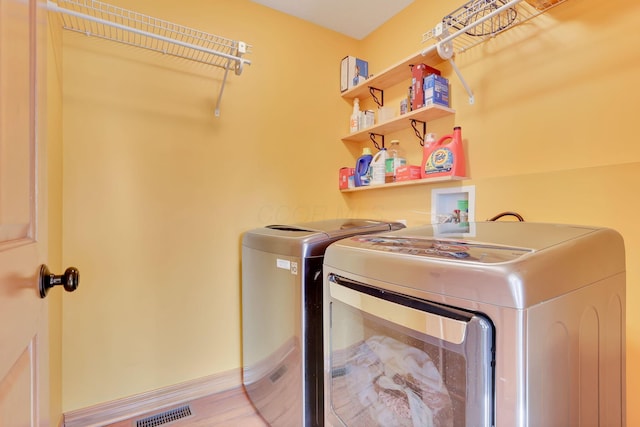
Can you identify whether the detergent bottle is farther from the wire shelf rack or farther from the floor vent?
the floor vent

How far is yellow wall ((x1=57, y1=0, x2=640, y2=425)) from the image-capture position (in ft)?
3.81

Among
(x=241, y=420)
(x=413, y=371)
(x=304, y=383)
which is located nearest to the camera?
(x=413, y=371)

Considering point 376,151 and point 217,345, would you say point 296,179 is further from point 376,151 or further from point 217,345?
point 217,345

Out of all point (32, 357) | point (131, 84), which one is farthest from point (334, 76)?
point (32, 357)

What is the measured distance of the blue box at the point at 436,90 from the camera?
1615 millimetres

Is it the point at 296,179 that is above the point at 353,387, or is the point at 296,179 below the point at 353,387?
above

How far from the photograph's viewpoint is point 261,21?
1.98 meters

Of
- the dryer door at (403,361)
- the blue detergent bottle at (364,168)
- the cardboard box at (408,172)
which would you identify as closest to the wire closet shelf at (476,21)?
the cardboard box at (408,172)

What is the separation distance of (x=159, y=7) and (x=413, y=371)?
2113mm

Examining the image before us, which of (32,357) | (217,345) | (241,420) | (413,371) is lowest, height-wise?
(241,420)

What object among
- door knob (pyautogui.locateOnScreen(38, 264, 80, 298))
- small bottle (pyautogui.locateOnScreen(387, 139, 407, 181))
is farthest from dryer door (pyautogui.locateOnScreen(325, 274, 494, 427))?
small bottle (pyautogui.locateOnScreen(387, 139, 407, 181))

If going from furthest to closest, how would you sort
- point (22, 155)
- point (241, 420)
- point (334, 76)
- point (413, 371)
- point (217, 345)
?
point (334, 76) → point (217, 345) → point (241, 420) → point (413, 371) → point (22, 155)

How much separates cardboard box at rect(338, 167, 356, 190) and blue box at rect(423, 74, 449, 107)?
2.36 ft

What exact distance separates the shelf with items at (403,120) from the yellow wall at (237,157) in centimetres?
6
